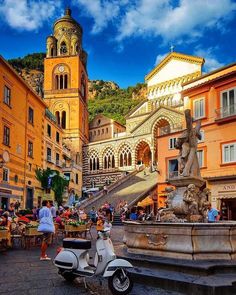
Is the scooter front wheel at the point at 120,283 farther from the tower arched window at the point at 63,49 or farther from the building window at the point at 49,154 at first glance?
the tower arched window at the point at 63,49

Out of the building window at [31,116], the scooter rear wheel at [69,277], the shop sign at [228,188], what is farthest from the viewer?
the building window at [31,116]

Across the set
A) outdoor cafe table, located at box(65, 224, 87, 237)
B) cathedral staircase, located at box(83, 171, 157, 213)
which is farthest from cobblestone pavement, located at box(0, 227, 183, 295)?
cathedral staircase, located at box(83, 171, 157, 213)

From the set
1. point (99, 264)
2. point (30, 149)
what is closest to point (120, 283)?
point (99, 264)

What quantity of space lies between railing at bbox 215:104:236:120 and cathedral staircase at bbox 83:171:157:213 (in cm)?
1071

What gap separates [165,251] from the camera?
781cm

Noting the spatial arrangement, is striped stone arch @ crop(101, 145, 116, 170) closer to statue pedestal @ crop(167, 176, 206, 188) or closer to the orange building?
the orange building

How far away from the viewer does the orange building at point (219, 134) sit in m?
24.7

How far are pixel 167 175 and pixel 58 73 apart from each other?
38.3m

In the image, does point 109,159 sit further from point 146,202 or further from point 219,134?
point 219,134

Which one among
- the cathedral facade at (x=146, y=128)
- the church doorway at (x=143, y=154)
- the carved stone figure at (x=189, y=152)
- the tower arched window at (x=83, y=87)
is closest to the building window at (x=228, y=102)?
the carved stone figure at (x=189, y=152)

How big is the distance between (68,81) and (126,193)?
1223 inches

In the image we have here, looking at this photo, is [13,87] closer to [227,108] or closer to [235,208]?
[227,108]

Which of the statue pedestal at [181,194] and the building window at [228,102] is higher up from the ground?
the building window at [228,102]

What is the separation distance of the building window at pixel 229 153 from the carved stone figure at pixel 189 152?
15.5 m
